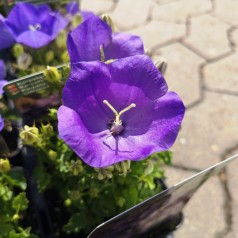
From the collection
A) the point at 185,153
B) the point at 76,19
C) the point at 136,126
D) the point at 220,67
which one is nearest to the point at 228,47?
the point at 220,67

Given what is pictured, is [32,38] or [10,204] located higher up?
[32,38]

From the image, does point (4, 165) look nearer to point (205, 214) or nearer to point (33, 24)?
point (33, 24)

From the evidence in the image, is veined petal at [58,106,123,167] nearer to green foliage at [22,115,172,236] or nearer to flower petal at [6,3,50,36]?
green foliage at [22,115,172,236]

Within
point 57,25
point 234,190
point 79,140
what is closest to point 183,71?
point 234,190

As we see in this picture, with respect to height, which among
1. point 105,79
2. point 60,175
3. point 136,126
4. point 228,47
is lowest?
point 228,47

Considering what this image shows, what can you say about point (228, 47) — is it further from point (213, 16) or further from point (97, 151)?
point (97, 151)

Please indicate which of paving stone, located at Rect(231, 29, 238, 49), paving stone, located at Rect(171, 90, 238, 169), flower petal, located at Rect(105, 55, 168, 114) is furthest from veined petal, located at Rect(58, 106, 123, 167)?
paving stone, located at Rect(231, 29, 238, 49)
